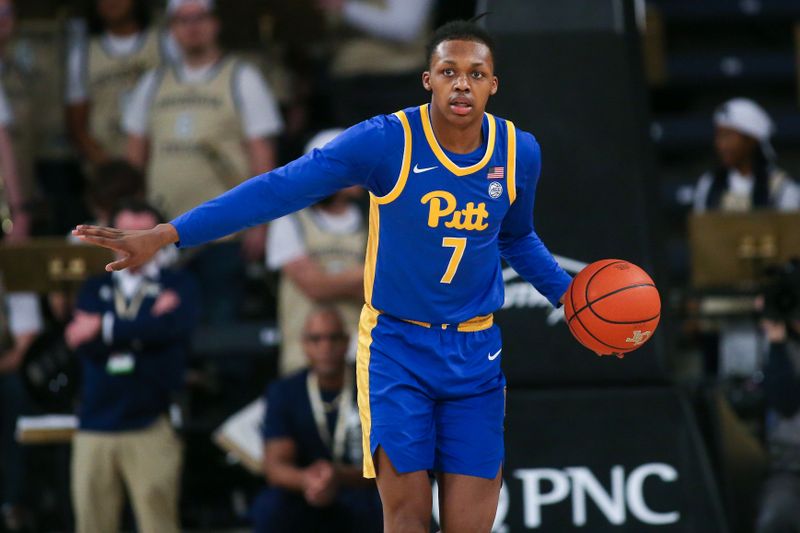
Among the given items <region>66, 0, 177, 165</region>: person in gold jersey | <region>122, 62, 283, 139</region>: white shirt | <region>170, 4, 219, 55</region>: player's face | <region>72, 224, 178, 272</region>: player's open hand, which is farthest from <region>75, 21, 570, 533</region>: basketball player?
<region>66, 0, 177, 165</region>: person in gold jersey

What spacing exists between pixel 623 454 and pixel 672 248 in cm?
379

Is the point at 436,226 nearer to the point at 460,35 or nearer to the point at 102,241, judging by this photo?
the point at 460,35

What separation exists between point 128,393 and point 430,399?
8.75 feet

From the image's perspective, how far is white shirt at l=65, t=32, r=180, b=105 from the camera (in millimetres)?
9117

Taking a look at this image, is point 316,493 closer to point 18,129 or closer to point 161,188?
point 161,188

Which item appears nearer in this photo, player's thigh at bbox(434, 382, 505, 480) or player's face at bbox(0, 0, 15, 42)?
player's thigh at bbox(434, 382, 505, 480)


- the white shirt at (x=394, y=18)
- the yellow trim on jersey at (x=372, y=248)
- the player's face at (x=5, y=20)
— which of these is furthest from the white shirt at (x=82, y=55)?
the yellow trim on jersey at (x=372, y=248)

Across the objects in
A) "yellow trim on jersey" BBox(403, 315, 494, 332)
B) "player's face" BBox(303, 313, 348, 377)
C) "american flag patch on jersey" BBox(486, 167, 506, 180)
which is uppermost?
"american flag patch on jersey" BBox(486, 167, 506, 180)

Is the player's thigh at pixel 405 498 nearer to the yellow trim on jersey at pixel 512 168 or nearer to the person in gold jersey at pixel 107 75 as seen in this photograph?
the yellow trim on jersey at pixel 512 168

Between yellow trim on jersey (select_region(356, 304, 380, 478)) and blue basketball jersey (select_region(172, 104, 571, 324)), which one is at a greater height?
blue basketball jersey (select_region(172, 104, 571, 324))

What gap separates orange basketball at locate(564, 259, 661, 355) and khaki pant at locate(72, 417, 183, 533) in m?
2.81

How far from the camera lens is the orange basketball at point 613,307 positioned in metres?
5.12

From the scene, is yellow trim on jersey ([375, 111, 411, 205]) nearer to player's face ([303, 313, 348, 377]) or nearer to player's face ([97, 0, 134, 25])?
player's face ([303, 313, 348, 377])

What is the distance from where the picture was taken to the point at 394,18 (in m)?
9.14
